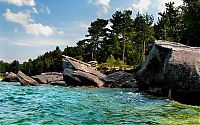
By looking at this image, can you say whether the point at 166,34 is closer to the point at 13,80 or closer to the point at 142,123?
the point at 13,80

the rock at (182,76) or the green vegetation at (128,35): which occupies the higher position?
the green vegetation at (128,35)

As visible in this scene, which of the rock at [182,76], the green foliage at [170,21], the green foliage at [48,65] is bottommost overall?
the rock at [182,76]

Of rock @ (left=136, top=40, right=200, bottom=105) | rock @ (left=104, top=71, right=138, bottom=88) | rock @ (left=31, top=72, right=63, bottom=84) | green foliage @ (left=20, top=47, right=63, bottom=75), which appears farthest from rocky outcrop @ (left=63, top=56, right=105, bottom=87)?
green foliage @ (left=20, top=47, right=63, bottom=75)

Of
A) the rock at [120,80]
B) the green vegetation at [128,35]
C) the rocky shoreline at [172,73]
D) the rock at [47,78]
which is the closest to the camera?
the rocky shoreline at [172,73]

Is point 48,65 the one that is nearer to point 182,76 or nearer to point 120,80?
point 120,80

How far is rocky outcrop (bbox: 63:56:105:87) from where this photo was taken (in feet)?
205

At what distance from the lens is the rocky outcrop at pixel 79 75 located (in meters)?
62.4

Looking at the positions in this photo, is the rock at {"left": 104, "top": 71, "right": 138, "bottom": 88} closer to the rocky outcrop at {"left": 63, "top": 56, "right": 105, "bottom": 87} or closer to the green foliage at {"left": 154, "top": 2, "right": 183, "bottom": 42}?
the rocky outcrop at {"left": 63, "top": 56, "right": 105, "bottom": 87}

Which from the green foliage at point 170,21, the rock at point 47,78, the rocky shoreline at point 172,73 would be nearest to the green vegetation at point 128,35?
the green foliage at point 170,21

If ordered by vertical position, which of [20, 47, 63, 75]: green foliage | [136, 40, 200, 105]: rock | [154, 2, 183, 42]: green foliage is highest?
[154, 2, 183, 42]: green foliage

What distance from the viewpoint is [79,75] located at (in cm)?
6281

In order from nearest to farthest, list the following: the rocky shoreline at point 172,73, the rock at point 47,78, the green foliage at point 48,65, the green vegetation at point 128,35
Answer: the rocky shoreline at point 172,73
the rock at point 47,78
the green vegetation at point 128,35
the green foliage at point 48,65

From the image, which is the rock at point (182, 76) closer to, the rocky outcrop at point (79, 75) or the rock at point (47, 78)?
the rocky outcrop at point (79, 75)

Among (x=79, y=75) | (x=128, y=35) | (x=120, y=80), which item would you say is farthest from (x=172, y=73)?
(x=128, y=35)
